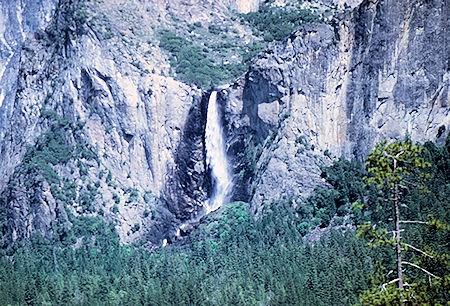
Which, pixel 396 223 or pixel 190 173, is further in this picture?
pixel 190 173

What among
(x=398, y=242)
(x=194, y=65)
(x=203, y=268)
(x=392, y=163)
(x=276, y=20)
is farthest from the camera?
(x=276, y=20)

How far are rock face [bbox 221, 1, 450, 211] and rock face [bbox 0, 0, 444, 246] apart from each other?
6.4 inches

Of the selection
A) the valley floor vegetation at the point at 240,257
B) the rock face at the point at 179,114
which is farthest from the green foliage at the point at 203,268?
the rock face at the point at 179,114

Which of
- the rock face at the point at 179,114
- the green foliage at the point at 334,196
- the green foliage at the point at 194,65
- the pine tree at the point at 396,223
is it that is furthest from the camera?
the green foliage at the point at 194,65

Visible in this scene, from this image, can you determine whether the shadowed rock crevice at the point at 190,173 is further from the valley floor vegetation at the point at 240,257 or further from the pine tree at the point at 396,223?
the pine tree at the point at 396,223

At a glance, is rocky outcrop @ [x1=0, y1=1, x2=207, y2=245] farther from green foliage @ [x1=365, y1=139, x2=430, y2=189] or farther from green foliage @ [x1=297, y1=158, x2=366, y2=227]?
green foliage @ [x1=365, y1=139, x2=430, y2=189]

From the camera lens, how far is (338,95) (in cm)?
12719

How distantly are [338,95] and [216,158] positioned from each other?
21500 millimetres

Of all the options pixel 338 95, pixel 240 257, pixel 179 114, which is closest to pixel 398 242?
pixel 240 257

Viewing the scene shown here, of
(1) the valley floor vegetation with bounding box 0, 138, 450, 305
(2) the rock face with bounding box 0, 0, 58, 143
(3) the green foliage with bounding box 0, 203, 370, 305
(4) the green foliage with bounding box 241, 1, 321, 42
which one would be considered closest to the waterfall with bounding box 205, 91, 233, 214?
(3) the green foliage with bounding box 0, 203, 370, 305

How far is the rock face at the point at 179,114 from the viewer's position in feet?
394

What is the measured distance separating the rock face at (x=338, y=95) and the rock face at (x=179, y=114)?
16cm

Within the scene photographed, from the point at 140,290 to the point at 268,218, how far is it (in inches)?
783

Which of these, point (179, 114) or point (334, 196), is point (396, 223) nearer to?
point (334, 196)
